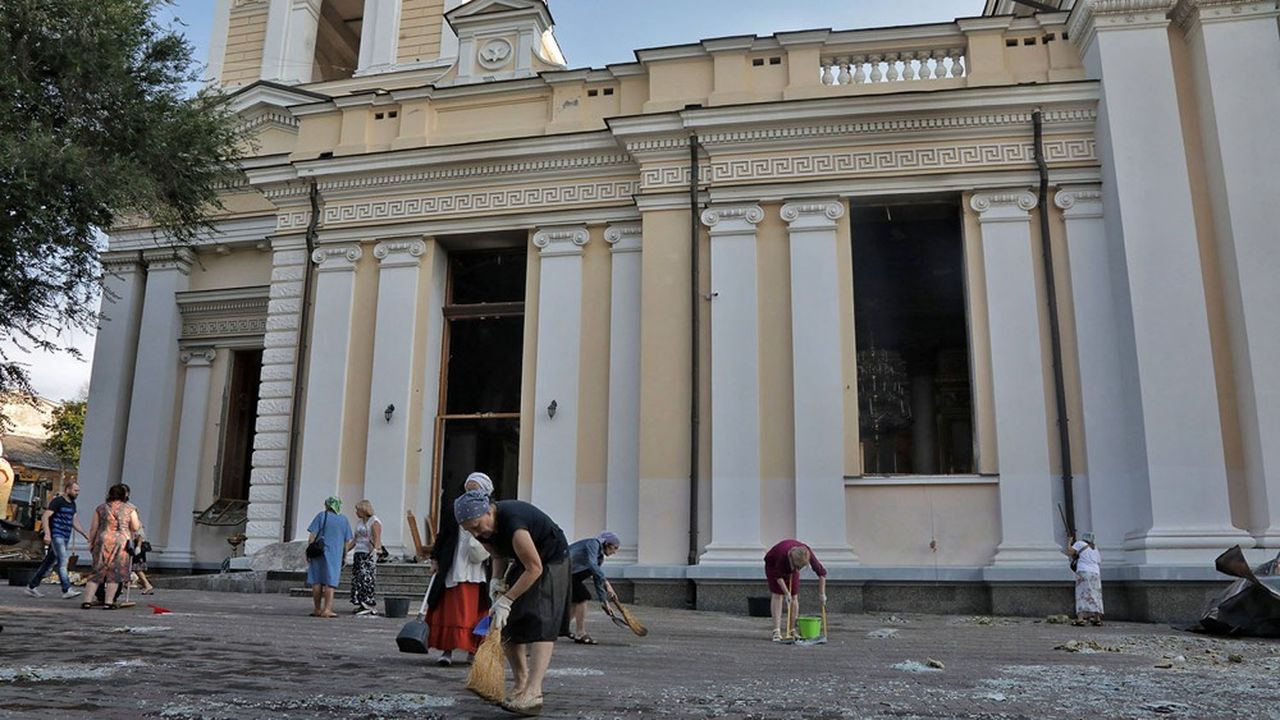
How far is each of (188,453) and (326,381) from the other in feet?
16.4

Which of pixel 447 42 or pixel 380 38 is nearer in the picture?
pixel 447 42

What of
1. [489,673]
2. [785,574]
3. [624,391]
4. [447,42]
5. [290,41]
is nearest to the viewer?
[489,673]

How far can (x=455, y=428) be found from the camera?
16.7 m

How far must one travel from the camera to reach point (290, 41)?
21406 mm

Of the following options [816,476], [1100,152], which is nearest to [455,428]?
[816,476]

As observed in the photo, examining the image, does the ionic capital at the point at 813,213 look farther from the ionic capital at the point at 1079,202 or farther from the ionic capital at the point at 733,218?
the ionic capital at the point at 1079,202

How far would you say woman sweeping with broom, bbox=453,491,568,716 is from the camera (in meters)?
5.01

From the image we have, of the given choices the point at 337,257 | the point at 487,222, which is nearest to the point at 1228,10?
the point at 487,222

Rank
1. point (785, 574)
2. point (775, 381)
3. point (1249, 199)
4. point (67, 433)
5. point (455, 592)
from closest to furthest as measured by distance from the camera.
Answer: point (455, 592), point (785, 574), point (1249, 199), point (775, 381), point (67, 433)

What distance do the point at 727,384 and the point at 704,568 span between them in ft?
8.97

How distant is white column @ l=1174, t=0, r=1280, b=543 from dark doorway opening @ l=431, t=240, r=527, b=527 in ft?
35.3

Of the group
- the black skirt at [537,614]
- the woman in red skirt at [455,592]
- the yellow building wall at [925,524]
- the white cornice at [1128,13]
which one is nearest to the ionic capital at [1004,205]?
the white cornice at [1128,13]

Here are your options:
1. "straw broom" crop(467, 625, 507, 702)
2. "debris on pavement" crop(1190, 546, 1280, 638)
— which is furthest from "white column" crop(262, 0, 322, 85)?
"debris on pavement" crop(1190, 546, 1280, 638)

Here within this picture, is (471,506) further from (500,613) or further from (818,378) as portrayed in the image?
(818,378)
